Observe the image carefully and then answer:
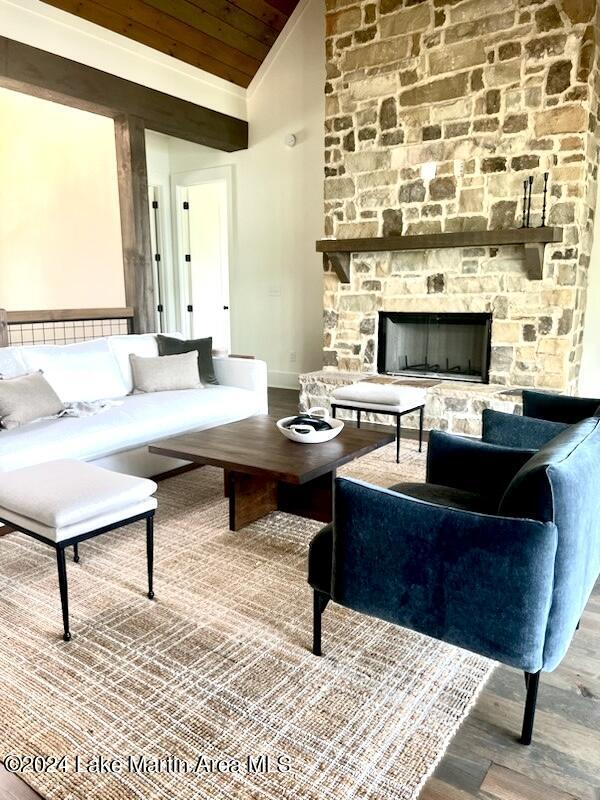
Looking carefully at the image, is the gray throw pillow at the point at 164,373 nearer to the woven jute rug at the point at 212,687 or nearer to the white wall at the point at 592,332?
the woven jute rug at the point at 212,687

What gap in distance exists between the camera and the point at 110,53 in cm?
500

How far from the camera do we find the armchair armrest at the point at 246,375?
4180 mm

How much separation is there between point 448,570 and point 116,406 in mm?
2526

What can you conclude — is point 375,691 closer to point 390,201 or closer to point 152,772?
point 152,772

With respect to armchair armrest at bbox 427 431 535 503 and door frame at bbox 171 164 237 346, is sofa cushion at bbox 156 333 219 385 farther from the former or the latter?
door frame at bbox 171 164 237 346

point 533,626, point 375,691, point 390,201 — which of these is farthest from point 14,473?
point 390,201

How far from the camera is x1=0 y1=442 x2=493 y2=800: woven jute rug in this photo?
1.43 metres

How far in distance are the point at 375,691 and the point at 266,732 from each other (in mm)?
357

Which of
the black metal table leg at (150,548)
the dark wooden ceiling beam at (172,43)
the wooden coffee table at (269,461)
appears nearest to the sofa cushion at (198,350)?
the wooden coffee table at (269,461)

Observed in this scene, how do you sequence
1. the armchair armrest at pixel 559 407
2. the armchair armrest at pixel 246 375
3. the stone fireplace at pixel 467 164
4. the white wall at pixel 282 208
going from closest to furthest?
the armchair armrest at pixel 559 407
the armchair armrest at pixel 246 375
the stone fireplace at pixel 467 164
the white wall at pixel 282 208

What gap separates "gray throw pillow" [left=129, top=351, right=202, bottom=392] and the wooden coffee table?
899mm

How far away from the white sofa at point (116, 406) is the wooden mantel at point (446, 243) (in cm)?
164

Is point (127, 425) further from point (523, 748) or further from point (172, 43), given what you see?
point (172, 43)

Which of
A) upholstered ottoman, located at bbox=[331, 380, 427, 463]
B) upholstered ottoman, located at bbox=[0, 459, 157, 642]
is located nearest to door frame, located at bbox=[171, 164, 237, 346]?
upholstered ottoman, located at bbox=[331, 380, 427, 463]
